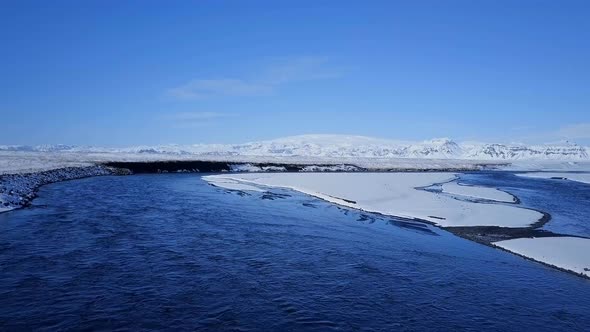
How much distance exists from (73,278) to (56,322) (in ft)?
10.0

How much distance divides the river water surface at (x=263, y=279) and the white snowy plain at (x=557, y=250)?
662 mm

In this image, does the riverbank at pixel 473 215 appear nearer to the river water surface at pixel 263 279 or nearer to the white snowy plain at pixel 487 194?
the white snowy plain at pixel 487 194

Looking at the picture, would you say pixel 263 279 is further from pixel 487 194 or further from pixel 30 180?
pixel 487 194

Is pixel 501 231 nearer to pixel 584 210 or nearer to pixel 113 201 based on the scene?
pixel 584 210

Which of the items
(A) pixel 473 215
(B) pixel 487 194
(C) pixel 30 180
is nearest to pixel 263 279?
(A) pixel 473 215

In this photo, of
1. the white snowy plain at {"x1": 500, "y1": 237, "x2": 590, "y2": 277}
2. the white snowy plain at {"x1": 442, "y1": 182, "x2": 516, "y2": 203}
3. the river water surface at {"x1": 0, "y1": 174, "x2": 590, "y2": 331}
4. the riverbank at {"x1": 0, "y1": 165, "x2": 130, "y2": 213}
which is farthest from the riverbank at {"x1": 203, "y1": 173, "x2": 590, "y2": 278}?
the riverbank at {"x1": 0, "y1": 165, "x2": 130, "y2": 213}

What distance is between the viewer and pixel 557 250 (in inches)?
661

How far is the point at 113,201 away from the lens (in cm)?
2795

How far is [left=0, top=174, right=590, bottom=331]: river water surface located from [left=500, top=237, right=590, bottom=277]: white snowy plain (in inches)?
26.1

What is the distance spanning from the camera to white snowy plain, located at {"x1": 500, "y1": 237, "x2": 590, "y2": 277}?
49.5 ft

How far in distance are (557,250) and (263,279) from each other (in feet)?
39.4

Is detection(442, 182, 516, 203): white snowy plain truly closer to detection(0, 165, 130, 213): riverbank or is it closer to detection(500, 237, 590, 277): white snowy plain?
detection(500, 237, 590, 277): white snowy plain

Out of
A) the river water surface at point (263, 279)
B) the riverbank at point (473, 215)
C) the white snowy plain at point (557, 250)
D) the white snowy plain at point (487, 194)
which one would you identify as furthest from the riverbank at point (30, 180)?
the white snowy plain at point (487, 194)

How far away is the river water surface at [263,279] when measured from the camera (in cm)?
980
